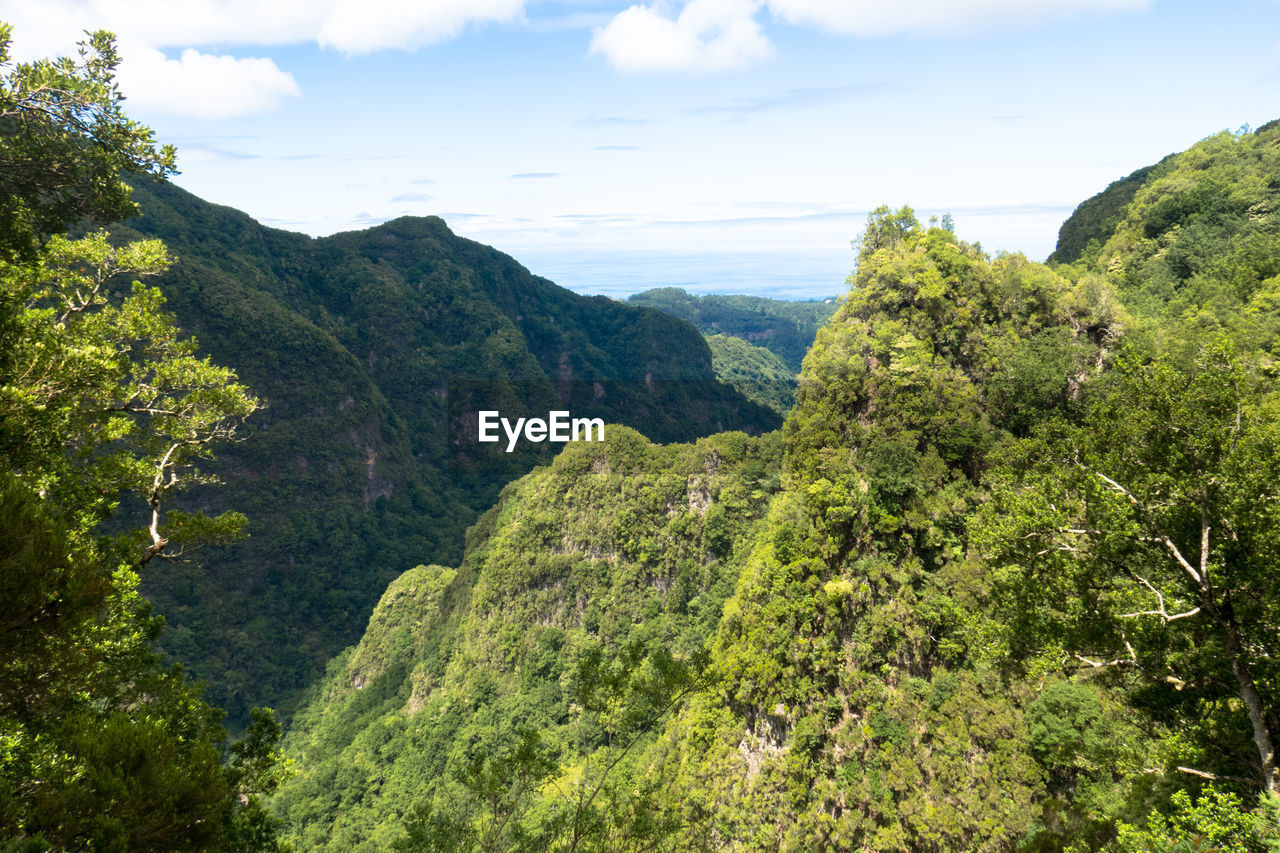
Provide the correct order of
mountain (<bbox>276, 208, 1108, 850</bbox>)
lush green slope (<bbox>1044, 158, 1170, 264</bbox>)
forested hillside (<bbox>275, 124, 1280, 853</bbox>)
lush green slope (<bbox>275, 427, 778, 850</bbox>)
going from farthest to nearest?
1. lush green slope (<bbox>1044, 158, 1170, 264</bbox>)
2. lush green slope (<bbox>275, 427, 778, 850</bbox>)
3. mountain (<bbox>276, 208, 1108, 850</bbox>)
4. forested hillside (<bbox>275, 124, 1280, 853</bbox>)

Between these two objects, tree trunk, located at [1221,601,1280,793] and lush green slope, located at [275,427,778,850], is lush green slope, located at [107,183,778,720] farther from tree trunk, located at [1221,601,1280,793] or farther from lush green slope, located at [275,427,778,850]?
tree trunk, located at [1221,601,1280,793]

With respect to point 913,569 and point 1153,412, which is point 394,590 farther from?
point 1153,412

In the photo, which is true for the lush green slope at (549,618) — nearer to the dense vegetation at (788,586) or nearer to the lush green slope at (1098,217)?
the dense vegetation at (788,586)

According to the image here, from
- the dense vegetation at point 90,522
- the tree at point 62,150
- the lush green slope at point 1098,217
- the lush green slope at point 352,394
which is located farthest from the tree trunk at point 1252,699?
the lush green slope at point 352,394

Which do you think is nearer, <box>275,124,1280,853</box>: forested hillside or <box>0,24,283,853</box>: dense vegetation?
<box>0,24,283,853</box>: dense vegetation

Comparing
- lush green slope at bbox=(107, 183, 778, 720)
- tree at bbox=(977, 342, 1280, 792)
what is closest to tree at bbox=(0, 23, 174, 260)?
tree at bbox=(977, 342, 1280, 792)

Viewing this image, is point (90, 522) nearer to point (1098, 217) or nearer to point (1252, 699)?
point (1252, 699)

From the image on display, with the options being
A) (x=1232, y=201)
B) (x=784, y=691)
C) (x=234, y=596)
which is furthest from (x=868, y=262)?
(x=234, y=596)
